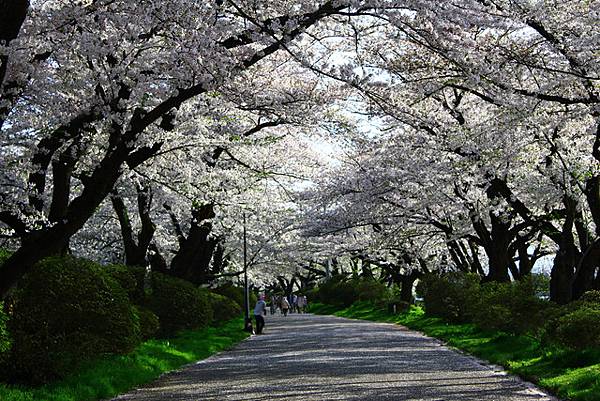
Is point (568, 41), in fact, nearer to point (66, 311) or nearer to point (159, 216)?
point (66, 311)

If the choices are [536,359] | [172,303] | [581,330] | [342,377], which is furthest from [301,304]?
[581,330]

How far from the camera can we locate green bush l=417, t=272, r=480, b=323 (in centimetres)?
2531

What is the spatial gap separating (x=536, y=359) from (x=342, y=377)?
12.2 ft

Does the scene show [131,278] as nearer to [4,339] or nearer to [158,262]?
[4,339]

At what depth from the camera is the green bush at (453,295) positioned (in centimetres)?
2531

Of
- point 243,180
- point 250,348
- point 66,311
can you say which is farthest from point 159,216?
point 66,311

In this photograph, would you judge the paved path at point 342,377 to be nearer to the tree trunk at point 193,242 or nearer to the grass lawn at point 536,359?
the grass lawn at point 536,359

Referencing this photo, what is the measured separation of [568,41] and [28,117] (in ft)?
31.3

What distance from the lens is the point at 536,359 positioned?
13617 mm

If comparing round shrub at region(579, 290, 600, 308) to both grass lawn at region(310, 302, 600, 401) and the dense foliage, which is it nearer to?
grass lawn at region(310, 302, 600, 401)

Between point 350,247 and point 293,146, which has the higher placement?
point 293,146

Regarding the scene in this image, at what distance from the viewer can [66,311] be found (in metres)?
11.4

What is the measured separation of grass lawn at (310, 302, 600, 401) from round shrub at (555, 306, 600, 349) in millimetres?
150

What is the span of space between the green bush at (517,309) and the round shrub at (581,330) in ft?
9.88
